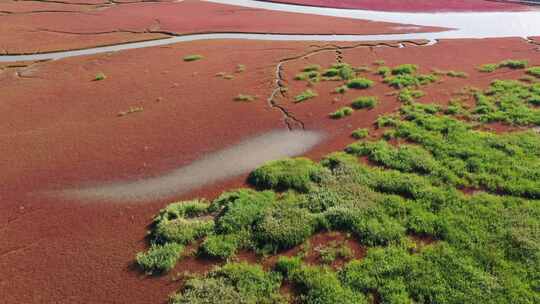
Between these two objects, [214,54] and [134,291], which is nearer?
[134,291]

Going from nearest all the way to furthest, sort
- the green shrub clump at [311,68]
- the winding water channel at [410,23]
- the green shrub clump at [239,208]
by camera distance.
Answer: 1. the green shrub clump at [239,208]
2. the green shrub clump at [311,68]
3. the winding water channel at [410,23]

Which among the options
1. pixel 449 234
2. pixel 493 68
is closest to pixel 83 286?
pixel 449 234

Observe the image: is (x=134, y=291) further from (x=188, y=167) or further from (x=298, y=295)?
(x=188, y=167)

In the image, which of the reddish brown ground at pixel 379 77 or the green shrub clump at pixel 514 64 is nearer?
the reddish brown ground at pixel 379 77

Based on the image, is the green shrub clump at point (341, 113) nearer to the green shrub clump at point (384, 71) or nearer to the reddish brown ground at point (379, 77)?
the reddish brown ground at point (379, 77)

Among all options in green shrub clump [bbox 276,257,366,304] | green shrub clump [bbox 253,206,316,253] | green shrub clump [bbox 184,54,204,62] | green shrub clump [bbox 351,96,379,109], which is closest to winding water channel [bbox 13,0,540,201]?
green shrub clump [bbox 253,206,316,253]

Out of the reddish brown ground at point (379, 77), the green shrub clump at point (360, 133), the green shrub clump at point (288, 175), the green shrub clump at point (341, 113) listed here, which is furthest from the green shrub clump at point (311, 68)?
the green shrub clump at point (288, 175)
